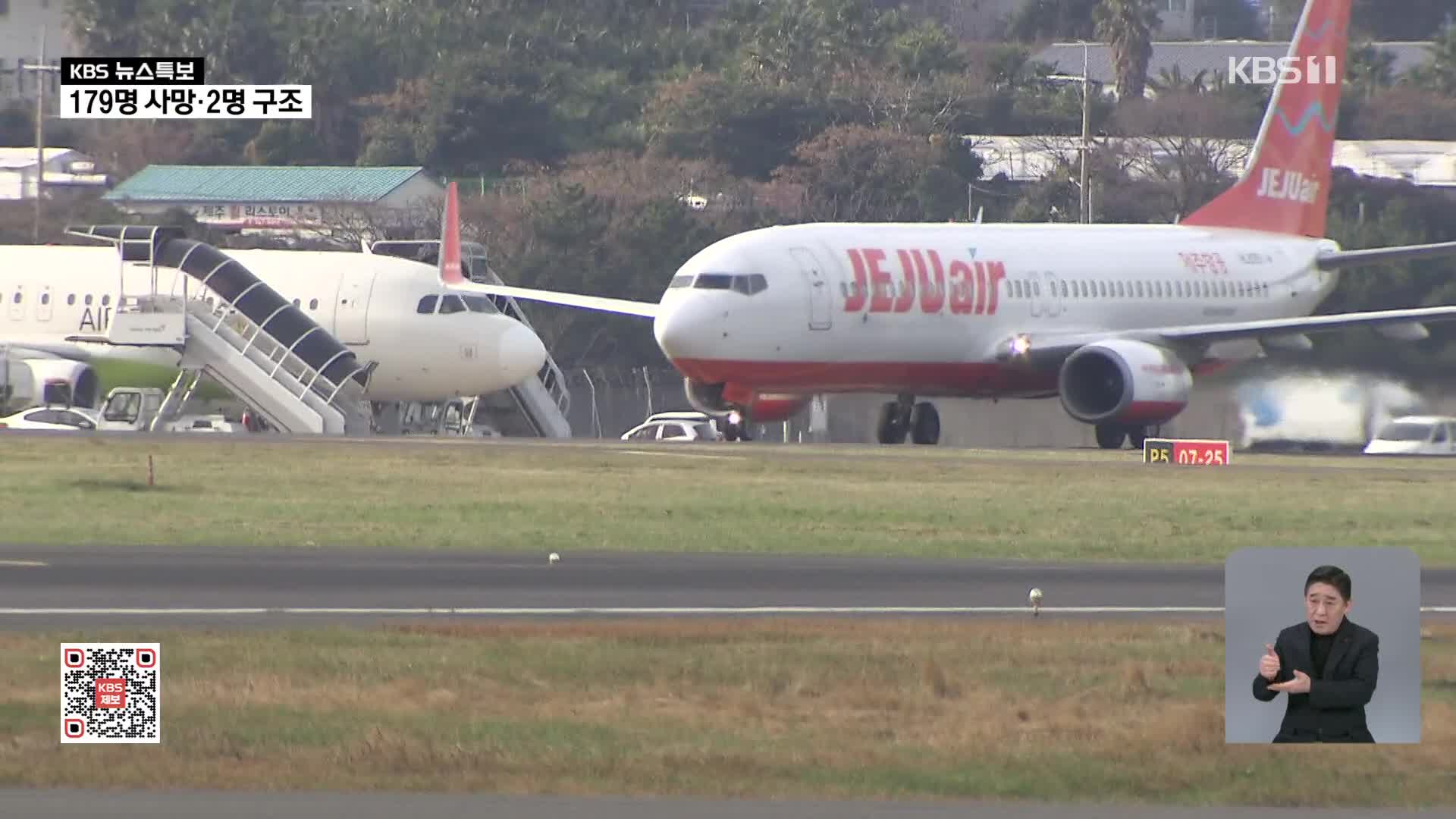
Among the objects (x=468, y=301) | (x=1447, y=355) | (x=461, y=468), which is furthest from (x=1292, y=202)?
(x=461, y=468)

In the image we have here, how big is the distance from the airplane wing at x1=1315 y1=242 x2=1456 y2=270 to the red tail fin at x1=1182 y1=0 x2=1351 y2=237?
1272mm

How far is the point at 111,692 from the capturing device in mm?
15242

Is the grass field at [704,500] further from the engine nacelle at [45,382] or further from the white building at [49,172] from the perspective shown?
the white building at [49,172]

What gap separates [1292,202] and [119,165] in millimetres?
61526

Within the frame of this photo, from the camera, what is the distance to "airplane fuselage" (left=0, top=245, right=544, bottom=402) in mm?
54562

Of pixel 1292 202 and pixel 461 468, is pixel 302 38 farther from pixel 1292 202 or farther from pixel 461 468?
pixel 461 468

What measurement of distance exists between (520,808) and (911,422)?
3983 centimetres

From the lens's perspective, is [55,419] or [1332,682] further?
[55,419]

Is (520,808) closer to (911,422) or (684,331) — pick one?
(684,331)

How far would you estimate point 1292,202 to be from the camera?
56438mm

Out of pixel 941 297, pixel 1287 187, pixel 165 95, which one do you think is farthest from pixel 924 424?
pixel 165 95

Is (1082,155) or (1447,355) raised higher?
(1082,155)

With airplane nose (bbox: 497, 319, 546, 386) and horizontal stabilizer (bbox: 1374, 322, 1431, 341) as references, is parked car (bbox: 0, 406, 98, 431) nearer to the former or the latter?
airplane nose (bbox: 497, 319, 546, 386)

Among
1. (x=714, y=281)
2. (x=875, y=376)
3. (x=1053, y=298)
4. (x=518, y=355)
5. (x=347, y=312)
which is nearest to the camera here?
(x=714, y=281)
